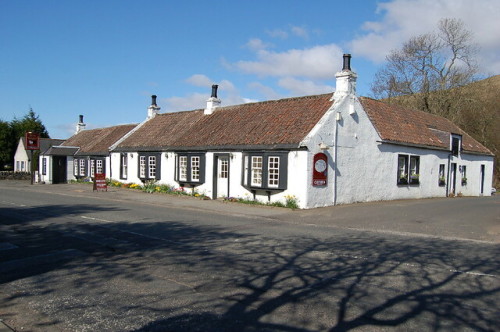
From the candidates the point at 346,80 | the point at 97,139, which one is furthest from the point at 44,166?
the point at 346,80

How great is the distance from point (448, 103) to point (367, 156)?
2567cm

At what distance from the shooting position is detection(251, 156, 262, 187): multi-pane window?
63.9ft

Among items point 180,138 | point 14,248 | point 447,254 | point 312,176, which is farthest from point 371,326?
point 180,138

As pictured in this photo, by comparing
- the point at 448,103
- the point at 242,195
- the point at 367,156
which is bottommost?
the point at 242,195

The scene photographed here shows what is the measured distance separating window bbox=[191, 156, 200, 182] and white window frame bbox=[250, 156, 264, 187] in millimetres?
4203

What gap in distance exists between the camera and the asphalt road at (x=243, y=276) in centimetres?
500

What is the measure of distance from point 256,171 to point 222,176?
2.64m

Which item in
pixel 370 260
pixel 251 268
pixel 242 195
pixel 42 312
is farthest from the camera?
pixel 242 195

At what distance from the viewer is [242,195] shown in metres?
20.3

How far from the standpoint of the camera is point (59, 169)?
35.4m

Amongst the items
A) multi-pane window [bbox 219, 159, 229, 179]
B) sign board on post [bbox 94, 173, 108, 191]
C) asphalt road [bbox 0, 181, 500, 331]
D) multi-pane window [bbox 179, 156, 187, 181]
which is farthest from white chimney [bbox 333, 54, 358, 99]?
sign board on post [bbox 94, 173, 108, 191]

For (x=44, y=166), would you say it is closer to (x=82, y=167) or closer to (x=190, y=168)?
(x=82, y=167)

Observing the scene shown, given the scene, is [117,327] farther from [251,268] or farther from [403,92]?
[403,92]

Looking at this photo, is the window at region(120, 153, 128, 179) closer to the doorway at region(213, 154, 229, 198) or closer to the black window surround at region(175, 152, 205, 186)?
the black window surround at region(175, 152, 205, 186)
